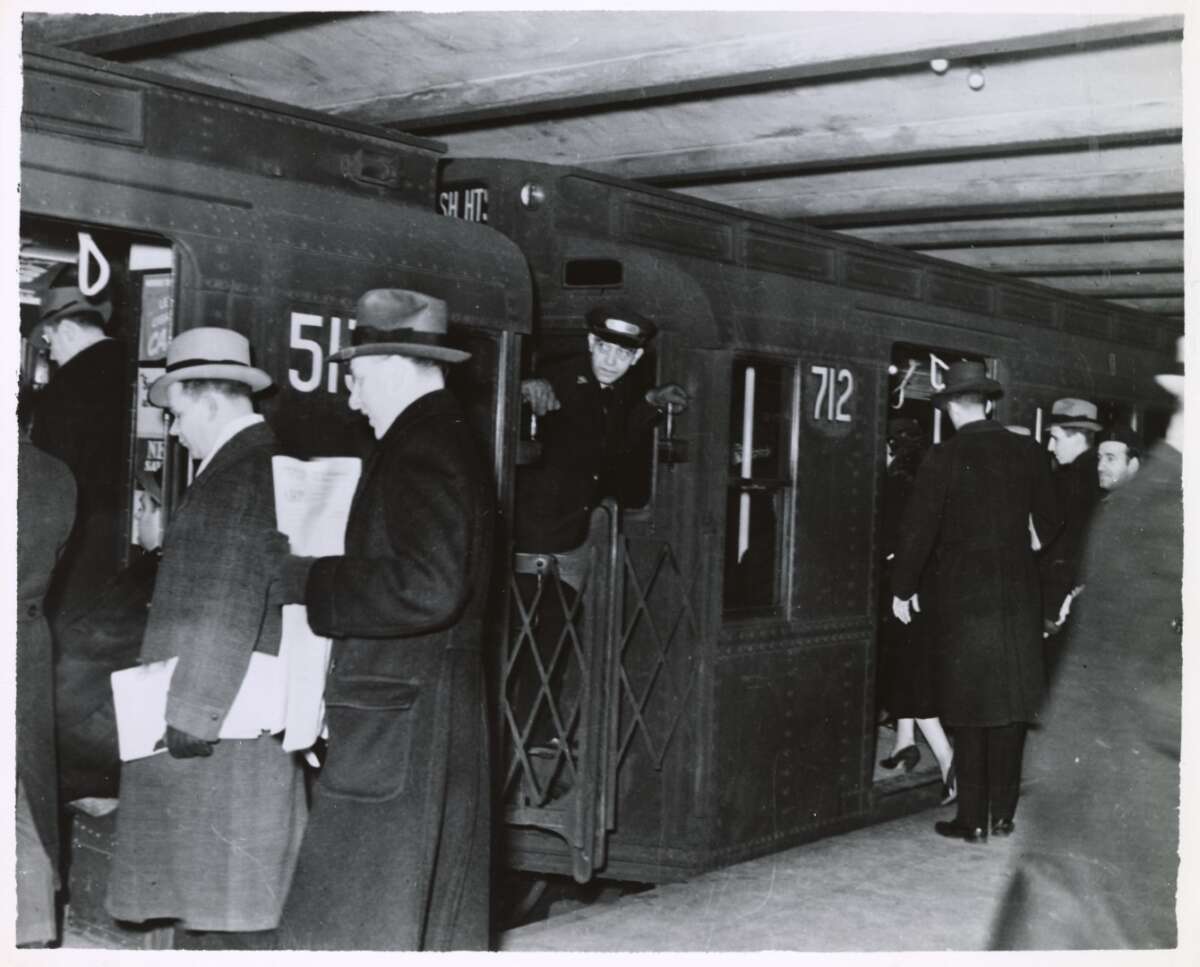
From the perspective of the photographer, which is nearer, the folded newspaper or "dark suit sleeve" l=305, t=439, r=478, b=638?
"dark suit sleeve" l=305, t=439, r=478, b=638

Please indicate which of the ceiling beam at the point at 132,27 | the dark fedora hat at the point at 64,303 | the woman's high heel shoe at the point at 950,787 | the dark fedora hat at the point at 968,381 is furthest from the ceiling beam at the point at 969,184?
the dark fedora hat at the point at 64,303

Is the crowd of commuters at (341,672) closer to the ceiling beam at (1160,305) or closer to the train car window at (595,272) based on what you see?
the train car window at (595,272)

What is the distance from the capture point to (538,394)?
5391 mm

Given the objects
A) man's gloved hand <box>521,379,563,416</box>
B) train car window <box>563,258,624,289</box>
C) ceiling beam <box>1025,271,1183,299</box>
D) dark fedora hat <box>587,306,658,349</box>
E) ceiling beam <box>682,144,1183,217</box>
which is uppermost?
ceiling beam <box>682,144,1183,217</box>

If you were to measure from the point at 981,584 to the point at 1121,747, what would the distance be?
2467mm

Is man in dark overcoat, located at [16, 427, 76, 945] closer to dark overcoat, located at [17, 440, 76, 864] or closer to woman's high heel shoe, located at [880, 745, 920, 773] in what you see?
dark overcoat, located at [17, 440, 76, 864]

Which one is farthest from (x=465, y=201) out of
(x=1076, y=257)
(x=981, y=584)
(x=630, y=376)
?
(x=1076, y=257)

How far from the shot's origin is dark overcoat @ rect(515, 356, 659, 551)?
5.68 metres

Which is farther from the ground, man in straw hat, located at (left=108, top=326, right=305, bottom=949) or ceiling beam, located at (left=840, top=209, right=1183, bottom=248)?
ceiling beam, located at (left=840, top=209, right=1183, bottom=248)

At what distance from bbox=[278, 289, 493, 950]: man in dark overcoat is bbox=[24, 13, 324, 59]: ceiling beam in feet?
5.40

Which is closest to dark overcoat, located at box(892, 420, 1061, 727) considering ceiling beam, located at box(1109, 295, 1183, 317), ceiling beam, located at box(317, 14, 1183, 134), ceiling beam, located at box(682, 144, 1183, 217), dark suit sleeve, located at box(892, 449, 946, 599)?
dark suit sleeve, located at box(892, 449, 946, 599)

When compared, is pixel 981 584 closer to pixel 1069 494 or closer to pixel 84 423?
pixel 1069 494

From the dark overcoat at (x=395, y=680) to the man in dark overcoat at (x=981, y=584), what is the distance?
3325 mm

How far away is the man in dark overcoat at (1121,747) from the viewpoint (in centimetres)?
378
